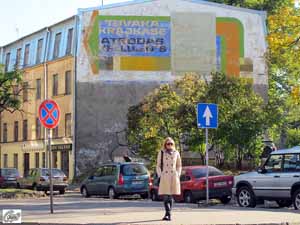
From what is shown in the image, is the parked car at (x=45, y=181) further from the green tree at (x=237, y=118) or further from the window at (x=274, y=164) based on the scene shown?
the window at (x=274, y=164)

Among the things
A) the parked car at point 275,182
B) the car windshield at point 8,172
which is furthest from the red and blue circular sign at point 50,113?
the car windshield at point 8,172

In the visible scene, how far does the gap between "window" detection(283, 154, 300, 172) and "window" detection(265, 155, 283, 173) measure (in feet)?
0.69

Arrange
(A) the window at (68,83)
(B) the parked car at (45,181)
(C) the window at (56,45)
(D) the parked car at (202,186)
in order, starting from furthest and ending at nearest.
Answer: (C) the window at (56,45) < (A) the window at (68,83) < (B) the parked car at (45,181) < (D) the parked car at (202,186)

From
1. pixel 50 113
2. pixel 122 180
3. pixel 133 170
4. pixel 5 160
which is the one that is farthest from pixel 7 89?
pixel 5 160

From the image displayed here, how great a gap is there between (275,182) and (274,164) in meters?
0.59

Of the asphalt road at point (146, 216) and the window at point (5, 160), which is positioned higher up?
the window at point (5, 160)

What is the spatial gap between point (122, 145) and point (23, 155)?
1317cm

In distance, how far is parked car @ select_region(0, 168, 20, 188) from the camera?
133 ft

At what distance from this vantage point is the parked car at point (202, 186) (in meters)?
25.0

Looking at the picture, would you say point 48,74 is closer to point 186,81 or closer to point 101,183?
point 186,81

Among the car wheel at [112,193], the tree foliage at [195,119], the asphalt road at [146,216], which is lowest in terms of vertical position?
the asphalt road at [146,216]

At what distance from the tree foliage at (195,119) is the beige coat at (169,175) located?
2051 centimetres

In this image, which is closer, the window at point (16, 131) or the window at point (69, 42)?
the window at point (69, 42)

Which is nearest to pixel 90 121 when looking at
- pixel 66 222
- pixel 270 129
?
pixel 270 129
